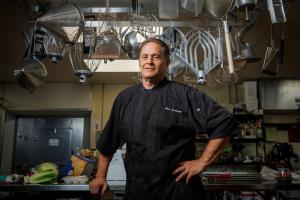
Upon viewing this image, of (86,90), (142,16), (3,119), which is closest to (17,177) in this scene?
(142,16)

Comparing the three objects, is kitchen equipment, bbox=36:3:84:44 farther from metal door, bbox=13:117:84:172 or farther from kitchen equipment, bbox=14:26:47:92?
metal door, bbox=13:117:84:172

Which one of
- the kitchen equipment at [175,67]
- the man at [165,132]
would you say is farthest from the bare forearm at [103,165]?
the kitchen equipment at [175,67]

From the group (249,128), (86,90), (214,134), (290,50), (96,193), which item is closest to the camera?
(214,134)

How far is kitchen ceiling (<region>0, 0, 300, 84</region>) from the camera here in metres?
1.96

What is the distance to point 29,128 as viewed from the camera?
5.02 meters

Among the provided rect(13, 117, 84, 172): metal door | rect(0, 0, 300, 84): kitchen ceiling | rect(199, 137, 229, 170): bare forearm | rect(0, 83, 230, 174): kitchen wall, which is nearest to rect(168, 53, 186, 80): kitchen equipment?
rect(0, 0, 300, 84): kitchen ceiling

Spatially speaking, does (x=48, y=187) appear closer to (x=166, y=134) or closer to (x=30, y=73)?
(x=30, y=73)

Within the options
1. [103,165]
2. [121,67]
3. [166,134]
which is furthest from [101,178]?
[121,67]

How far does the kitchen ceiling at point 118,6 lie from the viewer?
1960 mm

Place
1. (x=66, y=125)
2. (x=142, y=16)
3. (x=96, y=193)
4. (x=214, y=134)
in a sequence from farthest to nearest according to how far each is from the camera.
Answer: (x=66, y=125) < (x=142, y=16) < (x=96, y=193) < (x=214, y=134)

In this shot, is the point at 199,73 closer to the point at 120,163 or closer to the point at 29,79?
the point at 120,163

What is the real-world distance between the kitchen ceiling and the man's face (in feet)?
1.61

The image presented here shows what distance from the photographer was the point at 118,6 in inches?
70.4

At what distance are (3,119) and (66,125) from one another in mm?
952
